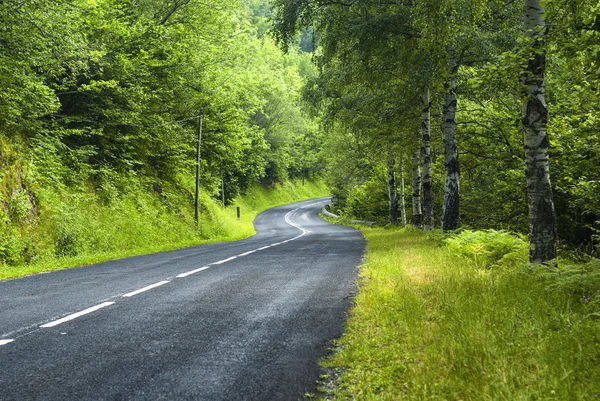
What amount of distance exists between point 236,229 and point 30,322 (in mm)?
28572

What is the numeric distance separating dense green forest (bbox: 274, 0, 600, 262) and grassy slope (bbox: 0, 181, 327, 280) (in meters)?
8.96

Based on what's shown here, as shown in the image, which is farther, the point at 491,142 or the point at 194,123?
the point at 194,123

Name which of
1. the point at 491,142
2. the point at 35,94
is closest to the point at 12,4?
the point at 35,94

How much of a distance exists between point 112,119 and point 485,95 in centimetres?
1465

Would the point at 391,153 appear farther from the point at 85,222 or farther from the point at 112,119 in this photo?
the point at 85,222

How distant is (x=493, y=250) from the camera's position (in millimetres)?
9773

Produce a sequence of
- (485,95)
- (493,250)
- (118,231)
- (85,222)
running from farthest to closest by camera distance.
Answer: (118,231) → (85,222) → (485,95) → (493,250)

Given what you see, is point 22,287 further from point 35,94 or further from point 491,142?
point 491,142

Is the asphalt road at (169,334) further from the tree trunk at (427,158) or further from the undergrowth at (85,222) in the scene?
the tree trunk at (427,158)

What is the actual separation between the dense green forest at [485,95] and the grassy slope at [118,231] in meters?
8.96

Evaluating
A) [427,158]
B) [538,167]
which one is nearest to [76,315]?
[538,167]

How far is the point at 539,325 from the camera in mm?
4469

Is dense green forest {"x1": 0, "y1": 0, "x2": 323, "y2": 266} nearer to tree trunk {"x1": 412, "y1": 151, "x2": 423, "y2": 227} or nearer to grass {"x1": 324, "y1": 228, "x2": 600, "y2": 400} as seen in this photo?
tree trunk {"x1": 412, "y1": 151, "x2": 423, "y2": 227}

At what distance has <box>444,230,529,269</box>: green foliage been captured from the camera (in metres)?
8.98
